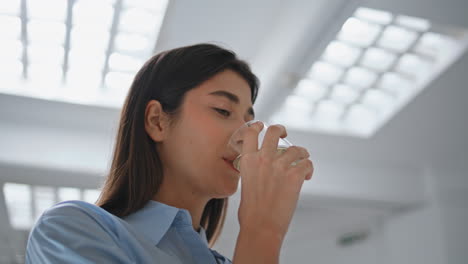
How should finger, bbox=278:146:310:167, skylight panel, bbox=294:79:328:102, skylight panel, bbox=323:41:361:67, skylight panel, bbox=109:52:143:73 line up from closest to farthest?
1. finger, bbox=278:146:310:167
2. skylight panel, bbox=323:41:361:67
3. skylight panel, bbox=109:52:143:73
4. skylight panel, bbox=294:79:328:102

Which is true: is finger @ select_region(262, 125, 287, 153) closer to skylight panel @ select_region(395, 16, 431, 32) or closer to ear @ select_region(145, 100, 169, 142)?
ear @ select_region(145, 100, 169, 142)

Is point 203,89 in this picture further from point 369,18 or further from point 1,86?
point 1,86

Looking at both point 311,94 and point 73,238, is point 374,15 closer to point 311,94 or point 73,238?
point 311,94

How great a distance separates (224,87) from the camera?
90 centimetres

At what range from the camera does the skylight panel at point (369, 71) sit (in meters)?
2.27

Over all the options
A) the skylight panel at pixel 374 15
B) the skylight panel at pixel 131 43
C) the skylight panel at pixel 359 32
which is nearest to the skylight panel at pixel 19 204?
the skylight panel at pixel 131 43

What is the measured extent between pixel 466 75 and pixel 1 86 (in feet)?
8.33

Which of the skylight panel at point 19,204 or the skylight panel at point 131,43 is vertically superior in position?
the skylight panel at point 131,43

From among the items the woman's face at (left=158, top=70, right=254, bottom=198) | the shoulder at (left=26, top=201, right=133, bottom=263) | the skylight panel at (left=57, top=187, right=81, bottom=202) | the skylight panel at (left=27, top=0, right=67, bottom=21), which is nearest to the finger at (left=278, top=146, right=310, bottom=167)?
the woman's face at (left=158, top=70, right=254, bottom=198)

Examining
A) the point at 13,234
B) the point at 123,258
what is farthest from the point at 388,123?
the point at 13,234

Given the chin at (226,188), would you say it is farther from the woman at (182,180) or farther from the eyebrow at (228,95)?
the eyebrow at (228,95)

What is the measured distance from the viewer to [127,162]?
0.87m

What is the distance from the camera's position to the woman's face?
815 mm

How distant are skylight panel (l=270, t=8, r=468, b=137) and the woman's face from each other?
1363 mm
